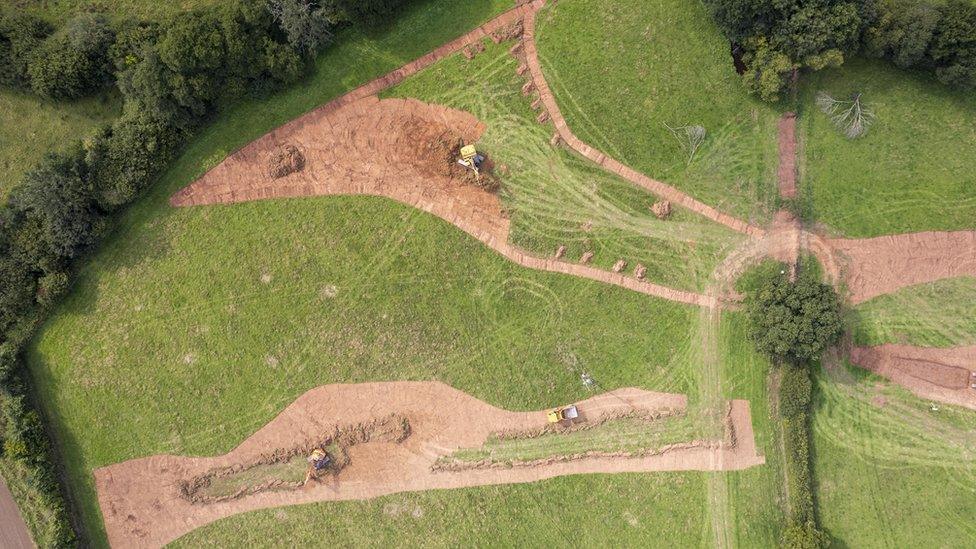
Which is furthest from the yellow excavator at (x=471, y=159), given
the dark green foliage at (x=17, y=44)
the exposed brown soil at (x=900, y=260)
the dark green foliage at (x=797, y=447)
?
the dark green foliage at (x=17, y=44)

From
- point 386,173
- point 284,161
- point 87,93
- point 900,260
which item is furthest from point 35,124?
point 900,260

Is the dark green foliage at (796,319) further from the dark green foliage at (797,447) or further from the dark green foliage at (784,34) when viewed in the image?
the dark green foliage at (784,34)

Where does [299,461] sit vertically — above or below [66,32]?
below

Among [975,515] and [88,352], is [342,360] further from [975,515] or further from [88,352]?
[975,515]

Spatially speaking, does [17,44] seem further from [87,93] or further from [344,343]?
[344,343]

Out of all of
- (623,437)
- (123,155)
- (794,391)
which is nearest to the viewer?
(123,155)

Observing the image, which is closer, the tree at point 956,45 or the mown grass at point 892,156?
the tree at point 956,45

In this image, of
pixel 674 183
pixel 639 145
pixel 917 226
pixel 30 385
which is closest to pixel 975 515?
pixel 917 226
